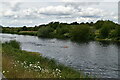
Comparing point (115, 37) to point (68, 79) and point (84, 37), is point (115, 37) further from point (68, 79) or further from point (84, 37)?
point (68, 79)

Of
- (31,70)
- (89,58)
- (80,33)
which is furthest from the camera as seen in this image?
(80,33)

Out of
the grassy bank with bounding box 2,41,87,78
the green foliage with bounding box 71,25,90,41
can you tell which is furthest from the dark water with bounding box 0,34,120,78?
the green foliage with bounding box 71,25,90,41

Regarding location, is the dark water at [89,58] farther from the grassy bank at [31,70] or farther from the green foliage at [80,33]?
the green foliage at [80,33]

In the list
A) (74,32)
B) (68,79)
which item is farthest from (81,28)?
(68,79)

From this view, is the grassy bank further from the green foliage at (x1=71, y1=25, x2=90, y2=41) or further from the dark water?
the green foliage at (x1=71, y1=25, x2=90, y2=41)

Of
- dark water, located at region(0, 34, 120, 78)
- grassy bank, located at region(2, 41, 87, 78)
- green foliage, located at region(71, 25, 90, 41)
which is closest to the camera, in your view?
grassy bank, located at region(2, 41, 87, 78)

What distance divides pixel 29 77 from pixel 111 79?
8.95 meters

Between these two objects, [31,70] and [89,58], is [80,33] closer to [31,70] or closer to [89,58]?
[89,58]

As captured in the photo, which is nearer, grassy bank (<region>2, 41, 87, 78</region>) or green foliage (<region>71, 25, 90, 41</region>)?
grassy bank (<region>2, 41, 87, 78</region>)

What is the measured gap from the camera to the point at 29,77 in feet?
24.8

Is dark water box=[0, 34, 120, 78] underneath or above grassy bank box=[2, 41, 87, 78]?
underneath

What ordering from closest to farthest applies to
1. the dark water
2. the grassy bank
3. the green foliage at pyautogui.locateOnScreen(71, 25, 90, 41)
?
the grassy bank < the dark water < the green foliage at pyautogui.locateOnScreen(71, 25, 90, 41)

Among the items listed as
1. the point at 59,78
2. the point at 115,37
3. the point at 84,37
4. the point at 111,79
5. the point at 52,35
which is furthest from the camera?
the point at 52,35

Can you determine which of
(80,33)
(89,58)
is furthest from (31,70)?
(80,33)
